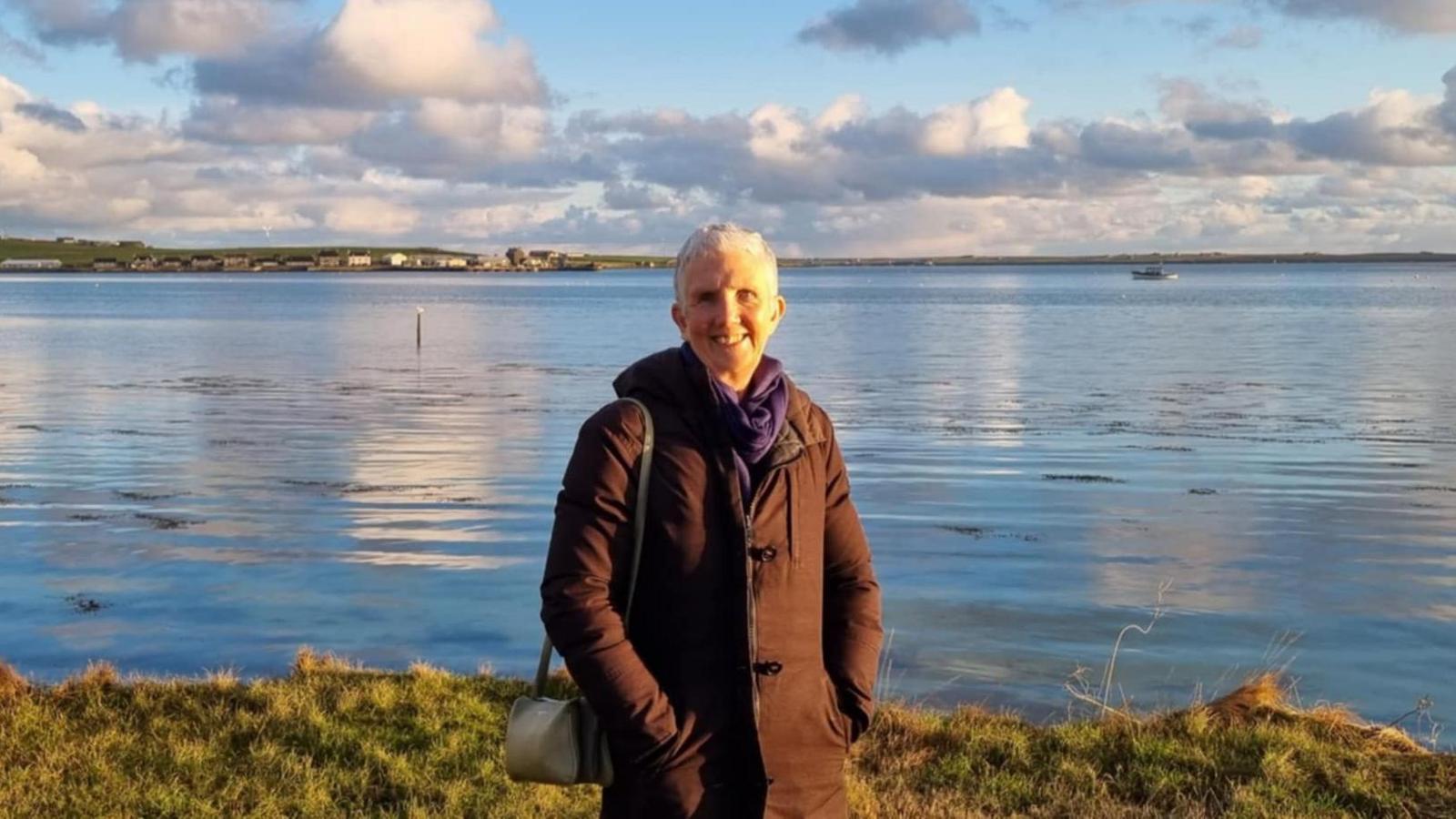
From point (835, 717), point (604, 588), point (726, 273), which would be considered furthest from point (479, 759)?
point (726, 273)

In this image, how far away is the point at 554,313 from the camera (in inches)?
4149

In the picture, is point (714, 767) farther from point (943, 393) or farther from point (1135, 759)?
point (943, 393)

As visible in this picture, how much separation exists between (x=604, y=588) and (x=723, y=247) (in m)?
0.97

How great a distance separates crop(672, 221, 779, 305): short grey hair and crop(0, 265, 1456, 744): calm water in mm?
6534

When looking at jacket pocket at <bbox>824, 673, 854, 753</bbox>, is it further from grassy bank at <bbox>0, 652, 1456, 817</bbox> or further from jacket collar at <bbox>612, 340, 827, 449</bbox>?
grassy bank at <bbox>0, 652, 1456, 817</bbox>

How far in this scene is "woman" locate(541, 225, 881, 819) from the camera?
12.4 feet

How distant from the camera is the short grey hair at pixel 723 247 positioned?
3.96m

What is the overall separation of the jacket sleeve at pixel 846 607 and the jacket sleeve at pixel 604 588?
21.8 inches

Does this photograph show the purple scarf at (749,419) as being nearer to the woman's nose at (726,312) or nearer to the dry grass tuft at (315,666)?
the woman's nose at (726,312)

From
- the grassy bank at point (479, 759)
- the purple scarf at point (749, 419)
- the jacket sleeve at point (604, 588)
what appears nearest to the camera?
the jacket sleeve at point (604, 588)

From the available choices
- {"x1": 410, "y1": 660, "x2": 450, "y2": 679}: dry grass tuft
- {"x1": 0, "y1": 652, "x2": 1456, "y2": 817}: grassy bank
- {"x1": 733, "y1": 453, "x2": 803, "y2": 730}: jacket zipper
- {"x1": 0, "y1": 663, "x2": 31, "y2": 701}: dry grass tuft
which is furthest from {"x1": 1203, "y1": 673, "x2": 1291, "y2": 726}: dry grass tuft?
{"x1": 0, "y1": 663, "x2": 31, "y2": 701}: dry grass tuft

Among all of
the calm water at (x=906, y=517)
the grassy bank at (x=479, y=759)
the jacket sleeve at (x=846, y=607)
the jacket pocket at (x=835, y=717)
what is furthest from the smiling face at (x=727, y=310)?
the calm water at (x=906, y=517)

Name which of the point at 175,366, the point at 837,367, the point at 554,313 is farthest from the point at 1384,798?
the point at 554,313

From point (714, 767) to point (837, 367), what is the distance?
4288 cm
